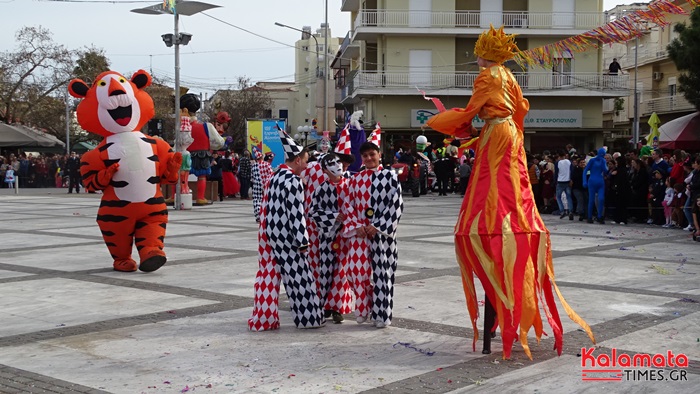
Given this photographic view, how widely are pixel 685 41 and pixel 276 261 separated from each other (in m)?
18.6

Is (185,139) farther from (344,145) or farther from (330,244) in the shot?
(330,244)

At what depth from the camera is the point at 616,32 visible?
9.38 m

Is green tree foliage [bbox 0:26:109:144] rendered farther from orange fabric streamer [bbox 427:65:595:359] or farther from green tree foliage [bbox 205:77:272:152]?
orange fabric streamer [bbox 427:65:595:359]

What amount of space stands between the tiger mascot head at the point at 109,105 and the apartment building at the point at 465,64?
94.6ft

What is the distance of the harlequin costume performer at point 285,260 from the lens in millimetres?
7484

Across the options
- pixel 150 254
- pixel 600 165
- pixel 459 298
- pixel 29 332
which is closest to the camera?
pixel 29 332

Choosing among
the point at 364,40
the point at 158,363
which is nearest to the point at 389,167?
the point at 158,363

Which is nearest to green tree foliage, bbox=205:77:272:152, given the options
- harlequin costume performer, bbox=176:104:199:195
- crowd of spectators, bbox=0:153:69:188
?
crowd of spectators, bbox=0:153:69:188

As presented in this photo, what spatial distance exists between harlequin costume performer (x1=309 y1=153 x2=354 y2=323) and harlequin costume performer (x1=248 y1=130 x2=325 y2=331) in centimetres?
28

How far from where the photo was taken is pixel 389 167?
8.04m

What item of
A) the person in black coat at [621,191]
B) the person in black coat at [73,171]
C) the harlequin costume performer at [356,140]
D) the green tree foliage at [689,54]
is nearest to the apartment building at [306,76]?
the person in black coat at [73,171]

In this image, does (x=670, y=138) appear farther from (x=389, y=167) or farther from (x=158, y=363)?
(x=158, y=363)

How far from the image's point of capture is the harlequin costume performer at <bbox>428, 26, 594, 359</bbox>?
638 cm

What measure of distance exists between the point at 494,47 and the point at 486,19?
35.0 meters
